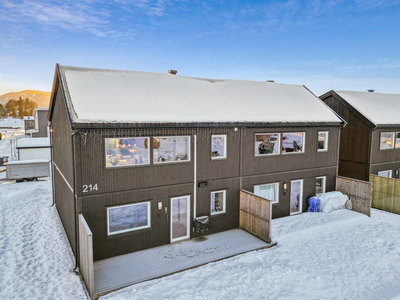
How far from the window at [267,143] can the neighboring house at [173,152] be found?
0.16 ft

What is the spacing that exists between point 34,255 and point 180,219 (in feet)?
17.3

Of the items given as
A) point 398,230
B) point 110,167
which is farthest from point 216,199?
point 398,230

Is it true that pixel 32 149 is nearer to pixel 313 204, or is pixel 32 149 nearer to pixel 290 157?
pixel 290 157

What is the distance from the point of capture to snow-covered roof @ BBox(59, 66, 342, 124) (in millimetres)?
8703

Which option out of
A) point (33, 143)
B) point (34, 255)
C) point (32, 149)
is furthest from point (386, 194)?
point (33, 143)

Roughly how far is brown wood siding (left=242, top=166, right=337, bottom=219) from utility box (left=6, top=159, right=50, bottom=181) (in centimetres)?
1745

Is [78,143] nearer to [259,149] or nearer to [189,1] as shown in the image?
[259,149]

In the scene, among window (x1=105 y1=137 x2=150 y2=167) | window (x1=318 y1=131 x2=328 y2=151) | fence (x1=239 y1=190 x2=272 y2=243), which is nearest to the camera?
window (x1=105 y1=137 x2=150 y2=167)

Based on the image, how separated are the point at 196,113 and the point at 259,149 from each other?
3475 millimetres

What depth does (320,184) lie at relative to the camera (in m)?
13.9

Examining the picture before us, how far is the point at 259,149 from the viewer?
11508 millimetres

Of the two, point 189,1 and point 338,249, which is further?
point 189,1

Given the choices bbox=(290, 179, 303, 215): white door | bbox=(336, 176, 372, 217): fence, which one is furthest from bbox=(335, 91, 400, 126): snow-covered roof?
bbox=(290, 179, 303, 215): white door

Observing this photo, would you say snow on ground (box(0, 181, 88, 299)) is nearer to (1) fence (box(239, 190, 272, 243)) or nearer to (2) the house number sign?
(2) the house number sign
